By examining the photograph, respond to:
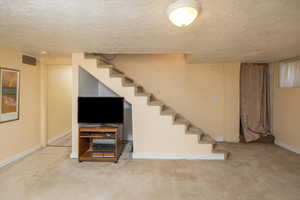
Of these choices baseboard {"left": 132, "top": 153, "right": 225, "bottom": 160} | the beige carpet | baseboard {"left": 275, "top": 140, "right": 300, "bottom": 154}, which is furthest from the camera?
baseboard {"left": 275, "top": 140, "right": 300, "bottom": 154}

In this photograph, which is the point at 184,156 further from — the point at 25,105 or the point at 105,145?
the point at 25,105

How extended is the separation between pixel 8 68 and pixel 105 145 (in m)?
2.38

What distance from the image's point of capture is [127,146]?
13.1 feet

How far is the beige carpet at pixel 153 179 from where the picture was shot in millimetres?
2078

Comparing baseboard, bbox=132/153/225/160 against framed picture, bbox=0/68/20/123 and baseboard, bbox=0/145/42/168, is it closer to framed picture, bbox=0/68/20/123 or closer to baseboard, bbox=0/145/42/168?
baseboard, bbox=0/145/42/168

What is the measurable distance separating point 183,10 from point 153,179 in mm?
2338

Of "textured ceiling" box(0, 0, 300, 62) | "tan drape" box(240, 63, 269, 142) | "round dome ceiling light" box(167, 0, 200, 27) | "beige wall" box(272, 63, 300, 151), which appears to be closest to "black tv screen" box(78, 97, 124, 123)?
"textured ceiling" box(0, 0, 300, 62)

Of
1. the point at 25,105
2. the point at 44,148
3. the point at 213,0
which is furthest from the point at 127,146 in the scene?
the point at 213,0

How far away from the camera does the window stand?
3.61 m

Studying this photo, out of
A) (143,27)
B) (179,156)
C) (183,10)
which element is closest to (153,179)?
(179,156)

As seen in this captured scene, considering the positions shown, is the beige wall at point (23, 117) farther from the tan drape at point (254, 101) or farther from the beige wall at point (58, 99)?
the tan drape at point (254, 101)

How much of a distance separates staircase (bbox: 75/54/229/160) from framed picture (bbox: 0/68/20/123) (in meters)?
1.34

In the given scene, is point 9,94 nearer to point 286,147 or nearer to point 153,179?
point 153,179

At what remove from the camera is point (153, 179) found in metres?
2.45
